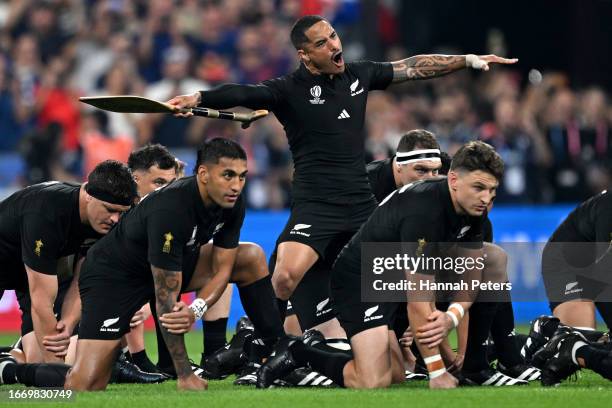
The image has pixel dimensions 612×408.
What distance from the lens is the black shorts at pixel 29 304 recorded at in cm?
1077

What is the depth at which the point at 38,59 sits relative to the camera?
1791 cm

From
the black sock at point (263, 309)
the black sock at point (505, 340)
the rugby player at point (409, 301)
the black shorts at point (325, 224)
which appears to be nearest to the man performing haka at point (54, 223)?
the black sock at point (263, 309)

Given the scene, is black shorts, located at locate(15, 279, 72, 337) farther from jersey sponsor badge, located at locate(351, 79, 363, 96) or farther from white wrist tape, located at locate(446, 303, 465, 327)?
white wrist tape, located at locate(446, 303, 465, 327)

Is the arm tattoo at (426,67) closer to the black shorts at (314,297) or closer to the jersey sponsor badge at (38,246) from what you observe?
the black shorts at (314,297)

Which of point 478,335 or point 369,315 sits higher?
point 369,315

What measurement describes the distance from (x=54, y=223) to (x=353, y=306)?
221 cm

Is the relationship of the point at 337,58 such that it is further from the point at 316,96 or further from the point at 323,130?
the point at 323,130

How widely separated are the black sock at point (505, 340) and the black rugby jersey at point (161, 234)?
2.04m

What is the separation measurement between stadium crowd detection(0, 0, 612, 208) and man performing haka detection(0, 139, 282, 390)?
5701mm

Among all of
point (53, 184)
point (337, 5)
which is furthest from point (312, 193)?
point (337, 5)

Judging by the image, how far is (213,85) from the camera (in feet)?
58.8

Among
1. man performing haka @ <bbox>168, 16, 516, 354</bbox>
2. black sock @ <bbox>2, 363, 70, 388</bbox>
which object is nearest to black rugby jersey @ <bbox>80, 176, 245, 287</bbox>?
black sock @ <bbox>2, 363, 70, 388</bbox>

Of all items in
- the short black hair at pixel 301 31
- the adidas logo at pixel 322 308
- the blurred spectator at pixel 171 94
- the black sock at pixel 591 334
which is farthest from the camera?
the blurred spectator at pixel 171 94

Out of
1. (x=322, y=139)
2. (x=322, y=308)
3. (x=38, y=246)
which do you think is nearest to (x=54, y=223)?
(x=38, y=246)
